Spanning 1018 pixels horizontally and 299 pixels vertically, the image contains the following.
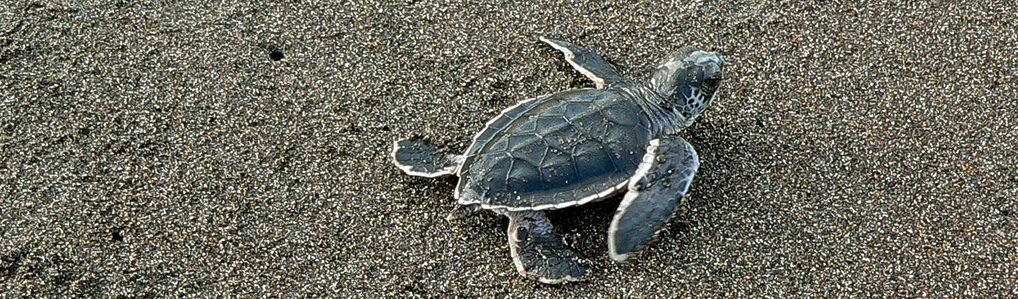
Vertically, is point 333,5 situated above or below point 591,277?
above

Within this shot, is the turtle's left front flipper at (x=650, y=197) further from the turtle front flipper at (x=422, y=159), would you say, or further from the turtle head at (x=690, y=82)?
the turtle front flipper at (x=422, y=159)

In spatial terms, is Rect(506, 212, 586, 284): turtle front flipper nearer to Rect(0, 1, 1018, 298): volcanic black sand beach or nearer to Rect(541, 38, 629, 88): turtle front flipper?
Rect(0, 1, 1018, 298): volcanic black sand beach

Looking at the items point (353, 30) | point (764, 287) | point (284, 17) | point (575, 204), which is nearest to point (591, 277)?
point (575, 204)

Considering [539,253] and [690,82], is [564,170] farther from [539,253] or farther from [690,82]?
[690,82]

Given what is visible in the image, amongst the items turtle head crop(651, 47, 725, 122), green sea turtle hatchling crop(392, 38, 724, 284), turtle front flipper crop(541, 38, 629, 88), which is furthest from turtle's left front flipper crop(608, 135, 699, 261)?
turtle front flipper crop(541, 38, 629, 88)

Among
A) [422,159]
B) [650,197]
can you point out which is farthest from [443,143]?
[650,197]

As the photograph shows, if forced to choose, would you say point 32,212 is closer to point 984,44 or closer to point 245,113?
point 245,113

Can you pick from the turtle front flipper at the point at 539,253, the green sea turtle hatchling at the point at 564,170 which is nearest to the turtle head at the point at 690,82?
the green sea turtle hatchling at the point at 564,170
